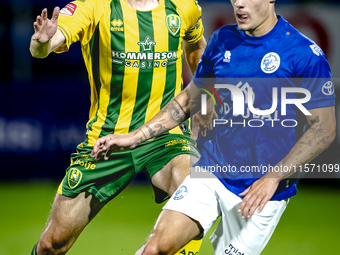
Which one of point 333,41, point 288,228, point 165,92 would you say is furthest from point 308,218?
point 165,92

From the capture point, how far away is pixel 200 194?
279 centimetres

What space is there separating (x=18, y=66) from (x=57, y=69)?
592 mm

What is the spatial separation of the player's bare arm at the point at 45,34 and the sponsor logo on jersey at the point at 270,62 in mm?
1304

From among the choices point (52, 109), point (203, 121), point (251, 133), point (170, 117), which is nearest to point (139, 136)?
point (170, 117)

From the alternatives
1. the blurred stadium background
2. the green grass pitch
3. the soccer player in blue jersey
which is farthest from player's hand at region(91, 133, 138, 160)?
the blurred stadium background

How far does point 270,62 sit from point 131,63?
137cm

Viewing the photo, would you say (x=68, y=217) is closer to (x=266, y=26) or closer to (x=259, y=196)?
(x=259, y=196)

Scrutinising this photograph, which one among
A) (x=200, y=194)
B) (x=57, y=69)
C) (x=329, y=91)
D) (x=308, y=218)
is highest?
(x=329, y=91)

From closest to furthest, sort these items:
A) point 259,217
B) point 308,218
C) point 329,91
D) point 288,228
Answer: point 329,91, point 259,217, point 288,228, point 308,218

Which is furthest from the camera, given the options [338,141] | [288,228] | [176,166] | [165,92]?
[338,141]

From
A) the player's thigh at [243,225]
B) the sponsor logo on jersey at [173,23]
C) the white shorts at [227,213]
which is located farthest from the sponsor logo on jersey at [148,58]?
the player's thigh at [243,225]

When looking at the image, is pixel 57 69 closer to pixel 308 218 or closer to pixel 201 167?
pixel 308 218

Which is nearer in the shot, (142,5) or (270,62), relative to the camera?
(270,62)

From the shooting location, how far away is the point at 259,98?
2.81 m
